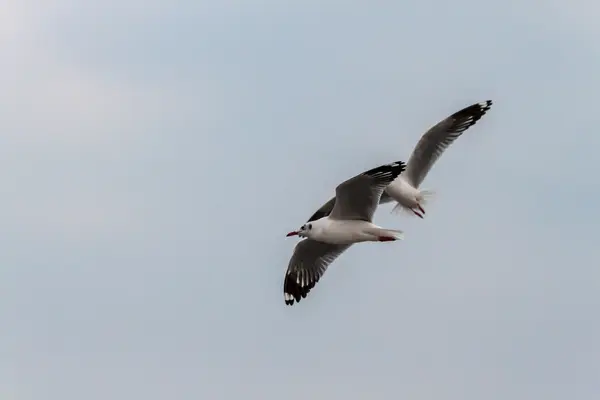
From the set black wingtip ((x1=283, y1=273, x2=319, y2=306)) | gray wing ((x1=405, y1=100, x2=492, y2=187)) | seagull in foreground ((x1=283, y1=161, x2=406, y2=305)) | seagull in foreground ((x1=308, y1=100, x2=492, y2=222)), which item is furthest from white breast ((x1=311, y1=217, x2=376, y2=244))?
gray wing ((x1=405, y1=100, x2=492, y2=187))

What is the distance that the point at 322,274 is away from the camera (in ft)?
63.5

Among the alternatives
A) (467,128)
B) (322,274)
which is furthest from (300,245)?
(467,128)

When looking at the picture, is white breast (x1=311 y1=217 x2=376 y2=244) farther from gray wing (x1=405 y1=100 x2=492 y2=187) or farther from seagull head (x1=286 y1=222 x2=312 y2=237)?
gray wing (x1=405 y1=100 x2=492 y2=187)

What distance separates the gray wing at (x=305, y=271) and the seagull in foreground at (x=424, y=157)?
1175mm

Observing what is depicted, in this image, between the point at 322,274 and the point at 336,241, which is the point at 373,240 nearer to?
the point at 336,241

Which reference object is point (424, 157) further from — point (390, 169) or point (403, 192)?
point (390, 169)

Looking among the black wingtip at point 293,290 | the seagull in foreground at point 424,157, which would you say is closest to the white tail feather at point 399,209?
the seagull in foreground at point 424,157

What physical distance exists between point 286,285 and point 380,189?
2.86m

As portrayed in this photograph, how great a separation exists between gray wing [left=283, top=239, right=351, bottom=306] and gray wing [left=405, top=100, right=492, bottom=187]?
2110mm

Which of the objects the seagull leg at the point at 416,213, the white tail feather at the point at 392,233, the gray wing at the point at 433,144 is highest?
the gray wing at the point at 433,144

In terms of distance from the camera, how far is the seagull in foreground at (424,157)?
67.0 feet

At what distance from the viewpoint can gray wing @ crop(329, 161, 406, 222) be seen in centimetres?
1684

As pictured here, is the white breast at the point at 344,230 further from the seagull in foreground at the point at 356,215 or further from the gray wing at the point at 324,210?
the gray wing at the point at 324,210

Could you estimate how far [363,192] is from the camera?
675 inches
